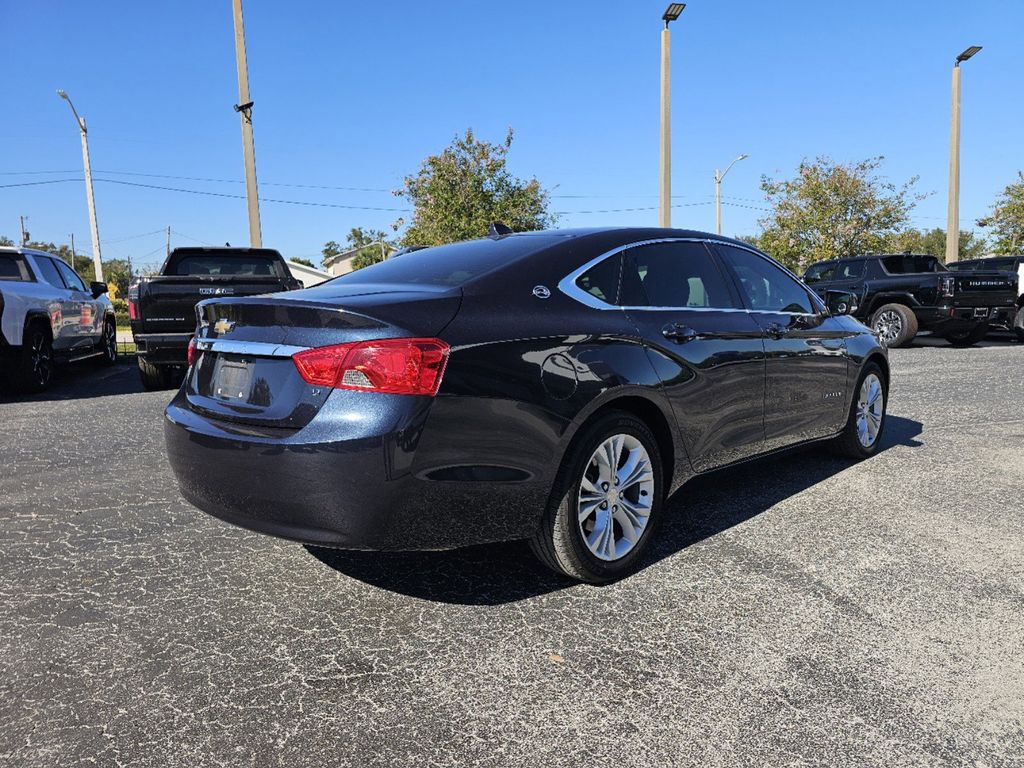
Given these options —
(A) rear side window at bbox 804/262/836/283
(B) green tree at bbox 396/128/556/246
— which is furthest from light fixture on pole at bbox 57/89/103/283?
(A) rear side window at bbox 804/262/836/283

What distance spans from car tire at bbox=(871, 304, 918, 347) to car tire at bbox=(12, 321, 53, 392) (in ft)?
42.6

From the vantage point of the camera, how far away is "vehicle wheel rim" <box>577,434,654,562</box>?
10.6ft

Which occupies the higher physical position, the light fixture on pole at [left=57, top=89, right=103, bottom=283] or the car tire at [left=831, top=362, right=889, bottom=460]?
the light fixture on pole at [left=57, top=89, right=103, bottom=283]

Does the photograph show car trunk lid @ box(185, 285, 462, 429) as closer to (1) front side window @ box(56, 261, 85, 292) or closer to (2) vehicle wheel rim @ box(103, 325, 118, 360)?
(1) front side window @ box(56, 261, 85, 292)

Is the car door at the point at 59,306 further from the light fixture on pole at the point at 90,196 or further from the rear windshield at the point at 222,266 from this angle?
the light fixture on pole at the point at 90,196

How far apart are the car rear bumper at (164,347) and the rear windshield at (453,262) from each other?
17.9 ft

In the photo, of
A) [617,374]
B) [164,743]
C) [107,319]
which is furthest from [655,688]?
[107,319]

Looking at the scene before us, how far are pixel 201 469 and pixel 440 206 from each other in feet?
105

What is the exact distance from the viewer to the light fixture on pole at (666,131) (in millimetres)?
17206

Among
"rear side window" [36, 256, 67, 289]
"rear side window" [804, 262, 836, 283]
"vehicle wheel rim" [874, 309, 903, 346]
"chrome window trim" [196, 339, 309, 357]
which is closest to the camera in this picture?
"chrome window trim" [196, 339, 309, 357]

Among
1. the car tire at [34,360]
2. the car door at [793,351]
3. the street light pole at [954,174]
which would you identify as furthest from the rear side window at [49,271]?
the street light pole at [954,174]

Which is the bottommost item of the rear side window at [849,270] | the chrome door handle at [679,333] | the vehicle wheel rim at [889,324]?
→ the vehicle wheel rim at [889,324]

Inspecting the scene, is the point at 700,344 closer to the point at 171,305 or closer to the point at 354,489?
the point at 354,489

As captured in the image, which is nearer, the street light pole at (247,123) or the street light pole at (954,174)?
the street light pole at (247,123)
